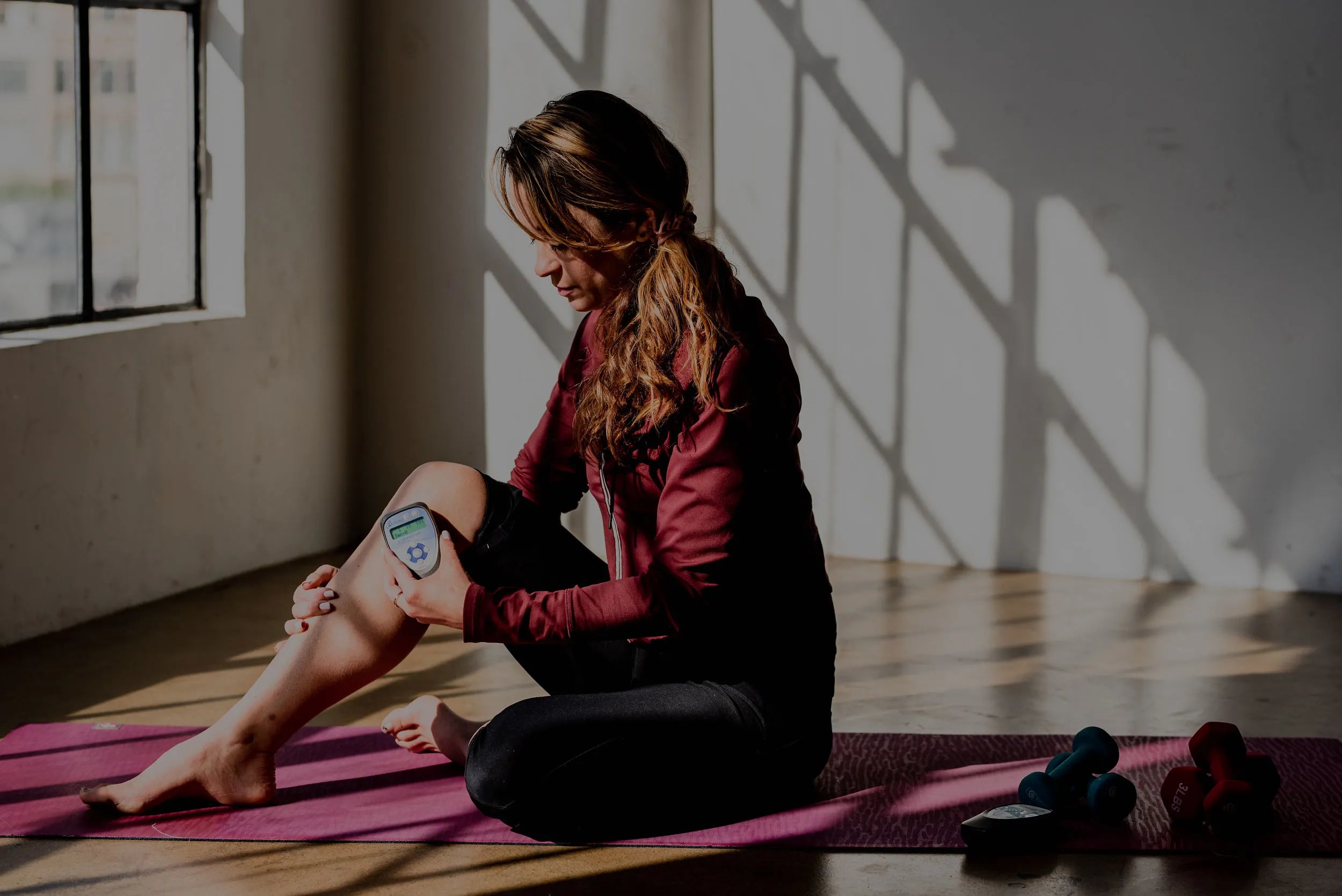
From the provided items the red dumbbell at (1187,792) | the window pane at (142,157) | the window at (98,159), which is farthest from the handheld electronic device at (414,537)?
the window pane at (142,157)

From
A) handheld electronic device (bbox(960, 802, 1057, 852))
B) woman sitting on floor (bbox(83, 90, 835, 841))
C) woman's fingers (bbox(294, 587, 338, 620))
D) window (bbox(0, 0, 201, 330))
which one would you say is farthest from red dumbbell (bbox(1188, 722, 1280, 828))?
window (bbox(0, 0, 201, 330))

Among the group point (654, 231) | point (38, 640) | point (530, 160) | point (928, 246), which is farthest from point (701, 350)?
point (928, 246)

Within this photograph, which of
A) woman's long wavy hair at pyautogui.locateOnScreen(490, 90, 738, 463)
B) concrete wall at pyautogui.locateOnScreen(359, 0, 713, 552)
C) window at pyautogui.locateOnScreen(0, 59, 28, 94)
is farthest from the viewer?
concrete wall at pyautogui.locateOnScreen(359, 0, 713, 552)

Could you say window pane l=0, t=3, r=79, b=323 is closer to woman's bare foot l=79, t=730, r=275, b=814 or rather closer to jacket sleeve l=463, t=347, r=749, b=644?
woman's bare foot l=79, t=730, r=275, b=814

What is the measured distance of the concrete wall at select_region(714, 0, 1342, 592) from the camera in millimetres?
4469

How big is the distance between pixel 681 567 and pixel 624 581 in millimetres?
82

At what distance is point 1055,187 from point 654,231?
8.94ft

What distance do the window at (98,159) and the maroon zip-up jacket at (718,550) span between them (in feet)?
6.87

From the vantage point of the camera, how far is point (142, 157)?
436 centimetres

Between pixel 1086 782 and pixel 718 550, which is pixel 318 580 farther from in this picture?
pixel 1086 782

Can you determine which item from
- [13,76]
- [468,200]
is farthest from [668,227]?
[468,200]

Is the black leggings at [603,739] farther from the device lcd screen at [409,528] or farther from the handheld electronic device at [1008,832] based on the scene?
the handheld electronic device at [1008,832]

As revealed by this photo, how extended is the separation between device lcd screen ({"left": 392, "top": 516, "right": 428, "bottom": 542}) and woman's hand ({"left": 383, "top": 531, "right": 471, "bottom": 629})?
3 centimetres

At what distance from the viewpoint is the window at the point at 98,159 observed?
383 cm
